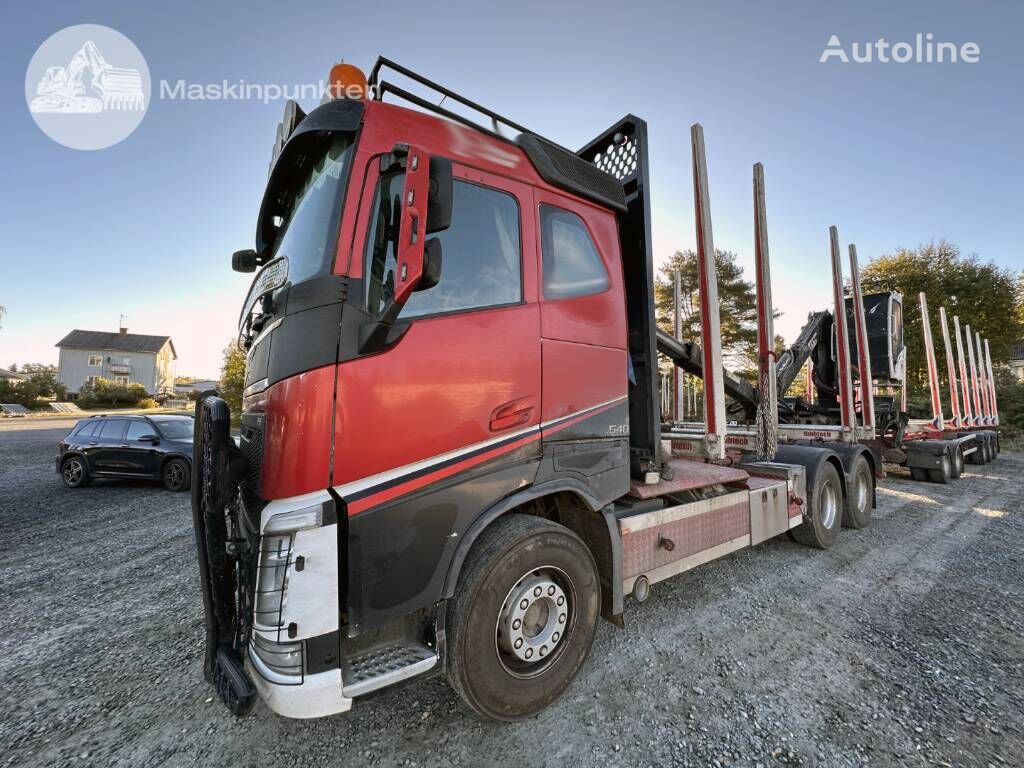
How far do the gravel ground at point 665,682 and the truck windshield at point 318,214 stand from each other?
2345 mm

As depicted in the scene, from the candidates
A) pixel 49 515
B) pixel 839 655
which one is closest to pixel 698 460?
pixel 839 655

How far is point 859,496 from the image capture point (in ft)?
18.9

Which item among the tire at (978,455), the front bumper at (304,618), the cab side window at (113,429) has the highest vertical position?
the cab side window at (113,429)

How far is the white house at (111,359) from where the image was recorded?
5062 centimetres

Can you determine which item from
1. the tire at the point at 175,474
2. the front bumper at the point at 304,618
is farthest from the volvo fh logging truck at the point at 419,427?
the tire at the point at 175,474

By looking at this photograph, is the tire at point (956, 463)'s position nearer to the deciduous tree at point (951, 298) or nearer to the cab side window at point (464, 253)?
the cab side window at point (464, 253)

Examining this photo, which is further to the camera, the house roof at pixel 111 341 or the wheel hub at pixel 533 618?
the house roof at pixel 111 341

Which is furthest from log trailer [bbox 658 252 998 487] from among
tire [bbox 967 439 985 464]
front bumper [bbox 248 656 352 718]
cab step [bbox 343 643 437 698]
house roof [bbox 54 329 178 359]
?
house roof [bbox 54 329 178 359]

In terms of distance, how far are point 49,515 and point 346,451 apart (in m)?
8.46

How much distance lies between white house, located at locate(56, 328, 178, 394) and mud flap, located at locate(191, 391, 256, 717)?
211ft

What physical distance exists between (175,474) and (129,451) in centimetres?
118

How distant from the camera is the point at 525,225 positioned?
246cm

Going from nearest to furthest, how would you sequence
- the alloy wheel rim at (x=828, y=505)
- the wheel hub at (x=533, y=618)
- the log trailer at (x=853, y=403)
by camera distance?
the wheel hub at (x=533, y=618) → the alloy wheel rim at (x=828, y=505) → the log trailer at (x=853, y=403)

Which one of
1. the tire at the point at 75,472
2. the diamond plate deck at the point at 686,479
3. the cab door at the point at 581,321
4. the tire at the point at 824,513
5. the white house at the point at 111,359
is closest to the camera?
the cab door at the point at 581,321
